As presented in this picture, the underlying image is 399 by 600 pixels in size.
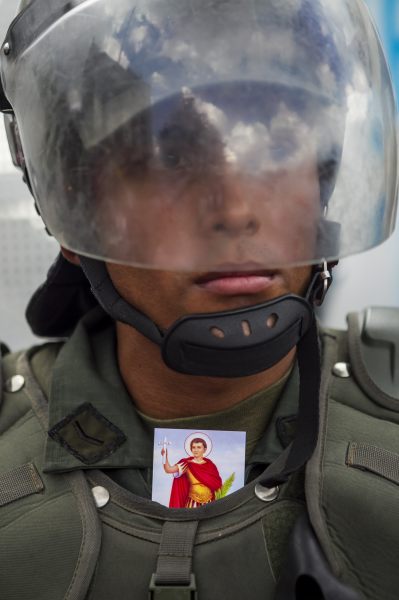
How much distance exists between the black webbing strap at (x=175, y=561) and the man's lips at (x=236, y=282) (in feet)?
1.11

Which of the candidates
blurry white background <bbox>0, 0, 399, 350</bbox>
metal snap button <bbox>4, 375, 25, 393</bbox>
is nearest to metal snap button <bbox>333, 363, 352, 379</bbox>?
metal snap button <bbox>4, 375, 25, 393</bbox>

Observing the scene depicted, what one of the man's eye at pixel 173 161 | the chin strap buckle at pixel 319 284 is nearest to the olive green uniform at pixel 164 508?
the chin strap buckle at pixel 319 284

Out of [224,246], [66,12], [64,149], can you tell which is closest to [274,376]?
[224,246]

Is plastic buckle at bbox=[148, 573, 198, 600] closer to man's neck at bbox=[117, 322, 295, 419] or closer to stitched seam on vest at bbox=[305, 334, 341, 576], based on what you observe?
stitched seam on vest at bbox=[305, 334, 341, 576]

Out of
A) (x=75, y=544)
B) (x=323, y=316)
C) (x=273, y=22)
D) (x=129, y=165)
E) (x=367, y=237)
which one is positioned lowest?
(x=323, y=316)

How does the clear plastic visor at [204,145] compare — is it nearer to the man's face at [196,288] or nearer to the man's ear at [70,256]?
the man's face at [196,288]

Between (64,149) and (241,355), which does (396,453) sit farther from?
(64,149)

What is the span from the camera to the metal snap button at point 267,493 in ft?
4.46

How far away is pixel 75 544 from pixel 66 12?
0.74 metres

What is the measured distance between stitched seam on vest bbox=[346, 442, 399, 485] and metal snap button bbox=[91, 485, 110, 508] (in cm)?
35

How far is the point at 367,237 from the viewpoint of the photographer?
1284mm

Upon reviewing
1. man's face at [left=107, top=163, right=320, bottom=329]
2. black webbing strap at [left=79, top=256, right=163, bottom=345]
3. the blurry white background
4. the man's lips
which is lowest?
the blurry white background

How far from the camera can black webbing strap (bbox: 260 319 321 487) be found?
1324mm

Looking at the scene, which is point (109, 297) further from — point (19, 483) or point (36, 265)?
point (36, 265)
